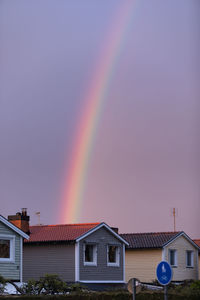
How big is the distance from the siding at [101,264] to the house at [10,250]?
20.8ft

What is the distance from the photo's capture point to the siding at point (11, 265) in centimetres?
4009

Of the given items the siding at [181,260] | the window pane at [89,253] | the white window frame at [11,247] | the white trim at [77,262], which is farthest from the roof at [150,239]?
the white window frame at [11,247]

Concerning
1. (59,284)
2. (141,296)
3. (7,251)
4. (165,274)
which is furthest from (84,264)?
(165,274)

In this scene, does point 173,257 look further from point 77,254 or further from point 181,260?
point 77,254

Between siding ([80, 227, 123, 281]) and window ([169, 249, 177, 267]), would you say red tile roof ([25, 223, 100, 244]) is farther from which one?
window ([169, 249, 177, 267])

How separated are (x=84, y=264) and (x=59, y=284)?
1189cm

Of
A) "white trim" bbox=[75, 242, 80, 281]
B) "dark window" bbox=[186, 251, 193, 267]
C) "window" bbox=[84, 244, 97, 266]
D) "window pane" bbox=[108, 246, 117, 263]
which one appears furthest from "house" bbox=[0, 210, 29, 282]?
"dark window" bbox=[186, 251, 193, 267]

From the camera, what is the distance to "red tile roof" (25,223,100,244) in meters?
46.6

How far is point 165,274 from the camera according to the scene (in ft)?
61.9

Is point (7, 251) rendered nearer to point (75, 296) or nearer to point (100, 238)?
point (100, 238)

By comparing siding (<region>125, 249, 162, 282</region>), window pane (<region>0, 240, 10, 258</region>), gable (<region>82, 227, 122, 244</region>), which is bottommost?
siding (<region>125, 249, 162, 282</region>)

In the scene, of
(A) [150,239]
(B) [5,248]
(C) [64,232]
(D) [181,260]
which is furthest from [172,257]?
(B) [5,248]

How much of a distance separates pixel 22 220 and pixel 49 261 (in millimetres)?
4343

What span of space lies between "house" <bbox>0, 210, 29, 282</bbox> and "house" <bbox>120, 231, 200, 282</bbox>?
1532cm
